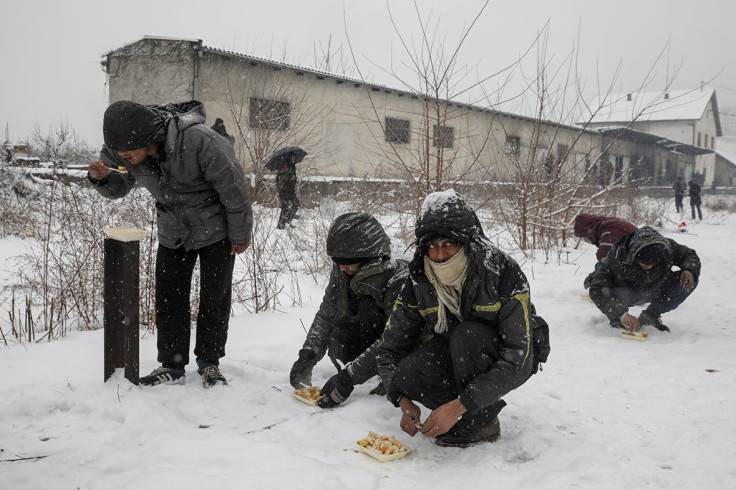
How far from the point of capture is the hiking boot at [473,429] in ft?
7.95

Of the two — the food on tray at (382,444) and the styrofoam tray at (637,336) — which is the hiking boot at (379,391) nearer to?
the food on tray at (382,444)

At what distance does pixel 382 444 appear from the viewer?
236cm

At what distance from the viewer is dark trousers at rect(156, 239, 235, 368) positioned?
2.94 metres

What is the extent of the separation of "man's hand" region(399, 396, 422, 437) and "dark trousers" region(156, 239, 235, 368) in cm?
122

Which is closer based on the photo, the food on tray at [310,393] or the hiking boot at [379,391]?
the food on tray at [310,393]

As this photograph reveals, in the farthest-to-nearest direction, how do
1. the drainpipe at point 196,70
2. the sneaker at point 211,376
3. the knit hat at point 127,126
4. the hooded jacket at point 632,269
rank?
the drainpipe at point 196,70 < the hooded jacket at point 632,269 < the sneaker at point 211,376 < the knit hat at point 127,126

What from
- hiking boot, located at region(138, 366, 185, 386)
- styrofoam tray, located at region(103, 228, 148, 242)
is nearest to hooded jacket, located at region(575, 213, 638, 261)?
hiking boot, located at region(138, 366, 185, 386)

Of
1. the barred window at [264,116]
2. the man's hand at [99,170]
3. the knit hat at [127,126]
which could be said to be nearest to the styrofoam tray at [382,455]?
the knit hat at [127,126]

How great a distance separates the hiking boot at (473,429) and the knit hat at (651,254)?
8.39 ft

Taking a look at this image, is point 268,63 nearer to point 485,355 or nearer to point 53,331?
point 53,331

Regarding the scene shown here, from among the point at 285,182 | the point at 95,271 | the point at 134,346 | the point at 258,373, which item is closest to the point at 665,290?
the point at 258,373

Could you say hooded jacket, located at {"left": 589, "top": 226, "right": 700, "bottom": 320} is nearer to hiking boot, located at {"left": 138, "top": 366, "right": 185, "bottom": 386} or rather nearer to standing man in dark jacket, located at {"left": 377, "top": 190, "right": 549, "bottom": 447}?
standing man in dark jacket, located at {"left": 377, "top": 190, "right": 549, "bottom": 447}

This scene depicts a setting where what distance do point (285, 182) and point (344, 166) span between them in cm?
653

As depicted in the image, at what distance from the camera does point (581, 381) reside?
3.38 metres
